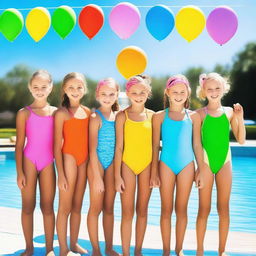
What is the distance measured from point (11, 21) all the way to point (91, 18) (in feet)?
3.53

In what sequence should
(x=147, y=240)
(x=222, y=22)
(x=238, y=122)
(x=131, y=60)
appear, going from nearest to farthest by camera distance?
(x=238, y=122)
(x=147, y=240)
(x=131, y=60)
(x=222, y=22)

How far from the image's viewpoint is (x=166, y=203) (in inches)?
148

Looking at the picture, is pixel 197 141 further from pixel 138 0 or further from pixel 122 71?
pixel 138 0

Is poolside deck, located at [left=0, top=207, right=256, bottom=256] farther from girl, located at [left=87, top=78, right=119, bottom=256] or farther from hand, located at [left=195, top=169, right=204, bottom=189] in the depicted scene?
hand, located at [left=195, top=169, right=204, bottom=189]

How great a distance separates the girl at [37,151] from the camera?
3.77 metres

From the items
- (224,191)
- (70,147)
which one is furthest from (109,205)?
(224,191)

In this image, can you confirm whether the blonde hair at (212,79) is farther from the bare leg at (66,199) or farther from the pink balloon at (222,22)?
the pink balloon at (222,22)

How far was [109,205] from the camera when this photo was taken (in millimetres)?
3887

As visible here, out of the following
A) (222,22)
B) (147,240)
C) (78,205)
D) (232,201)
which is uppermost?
(222,22)

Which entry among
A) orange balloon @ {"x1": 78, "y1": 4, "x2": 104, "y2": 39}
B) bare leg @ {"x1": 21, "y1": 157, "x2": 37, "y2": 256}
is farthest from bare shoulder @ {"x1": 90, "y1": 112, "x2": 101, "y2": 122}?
orange balloon @ {"x1": 78, "y1": 4, "x2": 104, "y2": 39}

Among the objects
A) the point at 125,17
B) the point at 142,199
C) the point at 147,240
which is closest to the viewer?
the point at 142,199

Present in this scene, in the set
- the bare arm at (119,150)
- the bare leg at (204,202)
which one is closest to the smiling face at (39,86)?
the bare arm at (119,150)

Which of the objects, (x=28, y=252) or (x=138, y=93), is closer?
(x=138, y=93)

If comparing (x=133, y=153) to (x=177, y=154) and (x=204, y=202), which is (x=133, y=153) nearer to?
(x=177, y=154)
